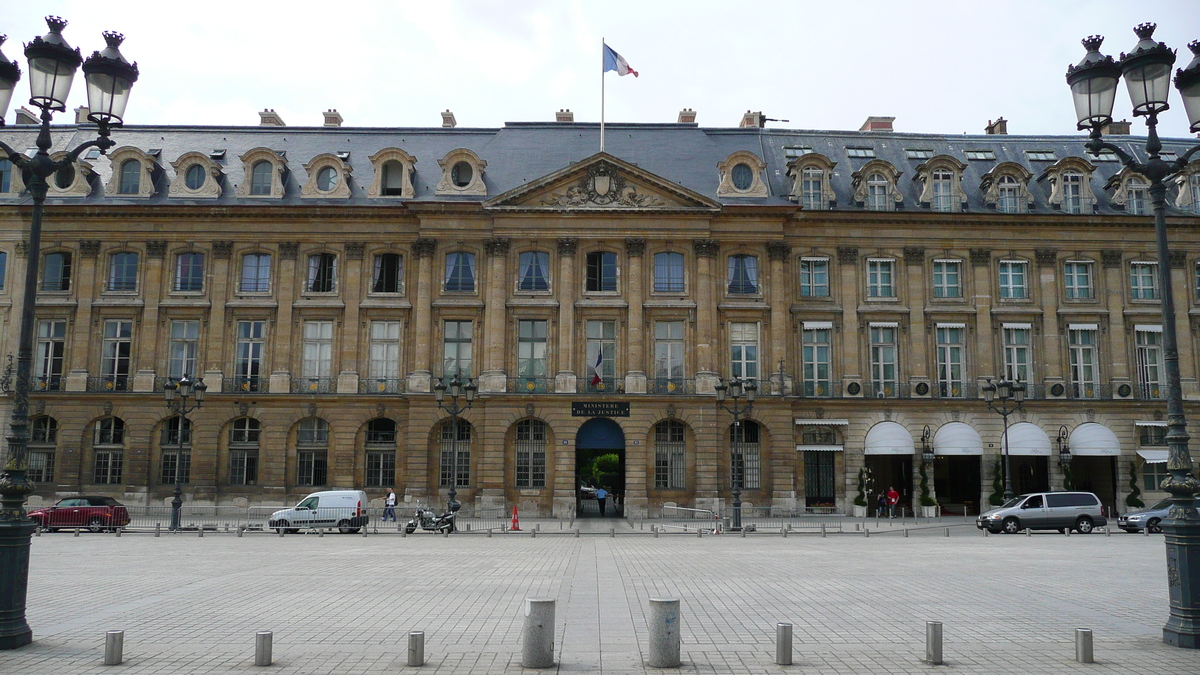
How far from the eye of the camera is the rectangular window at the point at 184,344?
4447 centimetres

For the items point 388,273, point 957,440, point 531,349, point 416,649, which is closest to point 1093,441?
point 957,440

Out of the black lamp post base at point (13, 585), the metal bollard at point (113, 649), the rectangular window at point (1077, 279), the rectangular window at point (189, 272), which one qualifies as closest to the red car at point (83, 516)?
the rectangular window at point (189, 272)

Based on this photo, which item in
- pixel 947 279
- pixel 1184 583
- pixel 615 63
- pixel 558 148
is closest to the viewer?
pixel 1184 583

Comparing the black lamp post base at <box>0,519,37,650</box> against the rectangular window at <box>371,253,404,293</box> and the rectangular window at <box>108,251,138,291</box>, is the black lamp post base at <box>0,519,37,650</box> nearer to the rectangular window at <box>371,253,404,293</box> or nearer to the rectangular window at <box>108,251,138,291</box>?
the rectangular window at <box>371,253,404,293</box>

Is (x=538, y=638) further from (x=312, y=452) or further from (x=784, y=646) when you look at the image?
(x=312, y=452)

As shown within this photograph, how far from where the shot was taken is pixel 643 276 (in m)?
44.0

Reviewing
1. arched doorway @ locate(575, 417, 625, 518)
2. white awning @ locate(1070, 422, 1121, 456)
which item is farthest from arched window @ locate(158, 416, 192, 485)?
white awning @ locate(1070, 422, 1121, 456)

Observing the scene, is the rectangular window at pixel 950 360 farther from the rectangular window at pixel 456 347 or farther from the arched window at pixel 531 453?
the rectangular window at pixel 456 347

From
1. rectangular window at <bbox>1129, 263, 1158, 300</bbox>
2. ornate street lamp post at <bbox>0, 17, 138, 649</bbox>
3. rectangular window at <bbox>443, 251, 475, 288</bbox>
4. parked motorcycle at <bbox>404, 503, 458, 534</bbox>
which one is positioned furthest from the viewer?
rectangular window at <bbox>1129, 263, 1158, 300</bbox>

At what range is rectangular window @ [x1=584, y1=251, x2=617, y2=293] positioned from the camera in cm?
4419

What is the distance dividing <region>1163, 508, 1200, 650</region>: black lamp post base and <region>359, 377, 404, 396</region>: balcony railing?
36.4 metres

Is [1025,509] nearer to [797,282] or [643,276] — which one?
[797,282]

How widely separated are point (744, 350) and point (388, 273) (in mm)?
17715

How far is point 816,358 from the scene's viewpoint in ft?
148
